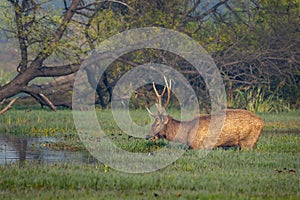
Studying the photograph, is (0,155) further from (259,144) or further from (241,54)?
(241,54)

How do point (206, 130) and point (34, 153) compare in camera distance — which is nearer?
point (34, 153)

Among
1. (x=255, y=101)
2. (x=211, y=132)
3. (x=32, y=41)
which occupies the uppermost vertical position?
(x=32, y=41)

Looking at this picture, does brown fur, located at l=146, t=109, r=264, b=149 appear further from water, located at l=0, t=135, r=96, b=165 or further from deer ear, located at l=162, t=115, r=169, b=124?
water, located at l=0, t=135, r=96, b=165

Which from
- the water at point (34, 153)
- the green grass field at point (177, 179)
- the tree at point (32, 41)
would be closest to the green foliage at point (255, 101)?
the tree at point (32, 41)

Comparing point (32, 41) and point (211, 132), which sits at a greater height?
point (32, 41)

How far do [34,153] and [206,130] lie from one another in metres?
3.33

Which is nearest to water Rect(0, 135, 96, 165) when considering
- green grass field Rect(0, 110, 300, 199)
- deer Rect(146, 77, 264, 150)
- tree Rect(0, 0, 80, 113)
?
green grass field Rect(0, 110, 300, 199)

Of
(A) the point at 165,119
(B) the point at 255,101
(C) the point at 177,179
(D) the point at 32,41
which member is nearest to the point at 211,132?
A: (A) the point at 165,119

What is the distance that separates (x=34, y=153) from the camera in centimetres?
1213

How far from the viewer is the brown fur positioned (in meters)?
12.8

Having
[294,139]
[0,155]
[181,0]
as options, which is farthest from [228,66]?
[0,155]

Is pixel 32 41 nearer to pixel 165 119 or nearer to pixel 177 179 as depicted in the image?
pixel 165 119

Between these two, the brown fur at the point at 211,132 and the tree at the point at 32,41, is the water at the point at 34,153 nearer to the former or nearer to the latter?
the brown fur at the point at 211,132

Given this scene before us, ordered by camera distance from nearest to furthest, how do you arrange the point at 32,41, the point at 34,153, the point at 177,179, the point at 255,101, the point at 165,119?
the point at 177,179, the point at 34,153, the point at 165,119, the point at 32,41, the point at 255,101
